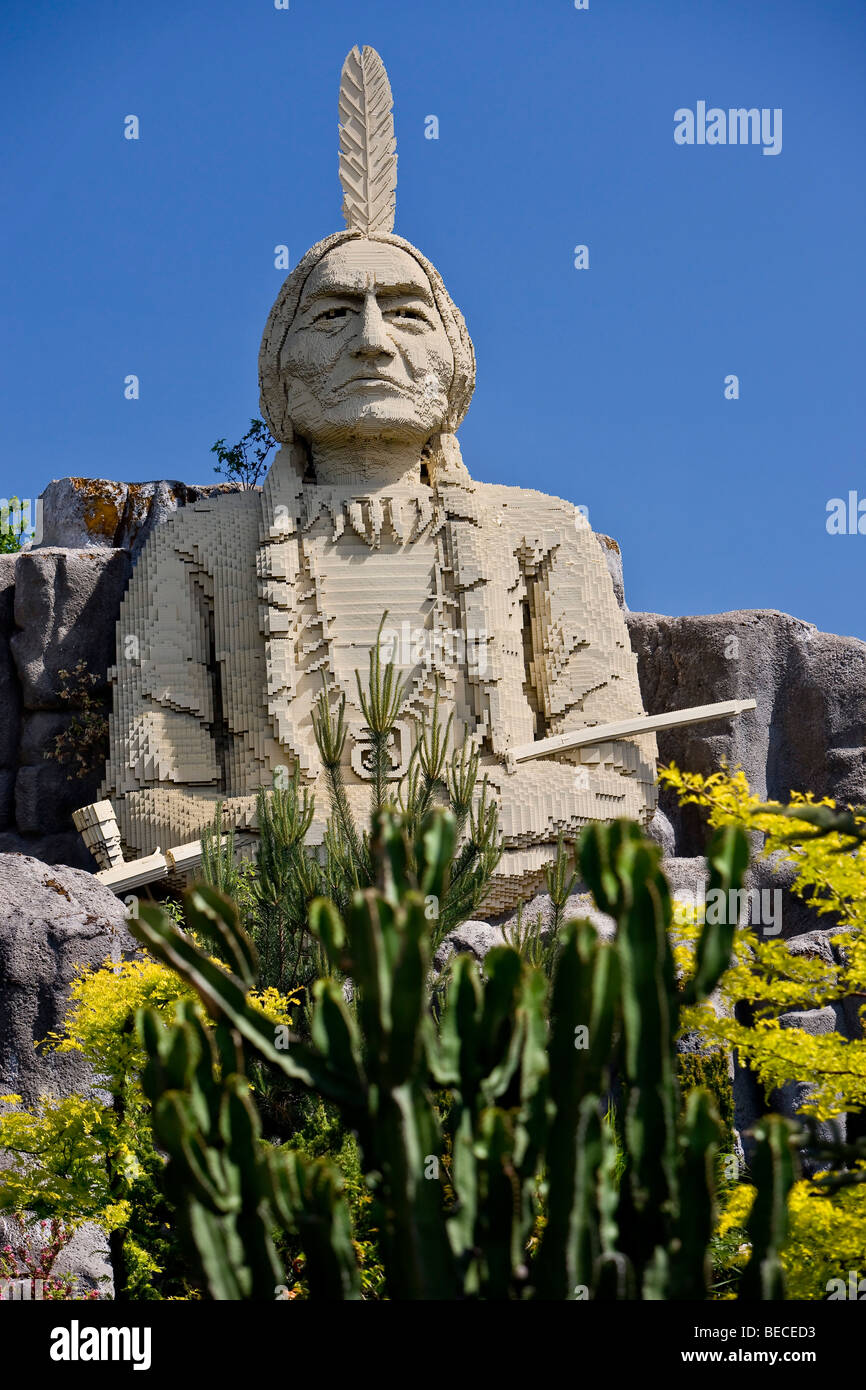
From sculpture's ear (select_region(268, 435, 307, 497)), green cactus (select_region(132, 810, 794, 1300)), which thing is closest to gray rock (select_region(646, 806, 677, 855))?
sculpture's ear (select_region(268, 435, 307, 497))

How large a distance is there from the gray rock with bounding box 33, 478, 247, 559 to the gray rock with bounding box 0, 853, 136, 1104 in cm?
487

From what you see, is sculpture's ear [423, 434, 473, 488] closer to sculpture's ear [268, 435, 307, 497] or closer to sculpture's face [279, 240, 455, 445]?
sculpture's face [279, 240, 455, 445]

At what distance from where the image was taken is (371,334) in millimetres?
A: 9539

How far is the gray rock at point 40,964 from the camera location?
6.71 metres

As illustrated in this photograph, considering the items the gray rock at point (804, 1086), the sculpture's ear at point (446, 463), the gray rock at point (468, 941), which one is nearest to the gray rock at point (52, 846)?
the gray rock at point (468, 941)

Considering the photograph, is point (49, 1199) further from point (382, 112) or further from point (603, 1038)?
point (382, 112)

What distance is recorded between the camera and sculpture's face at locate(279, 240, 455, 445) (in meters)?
9.66

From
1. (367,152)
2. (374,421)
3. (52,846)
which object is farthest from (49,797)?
(367,152)

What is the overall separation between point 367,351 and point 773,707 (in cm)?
436

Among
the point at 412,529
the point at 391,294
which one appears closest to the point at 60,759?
the point at 412,529

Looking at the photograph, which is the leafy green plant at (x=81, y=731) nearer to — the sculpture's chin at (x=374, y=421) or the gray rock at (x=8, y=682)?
the gray rock at (x=8, y=682)

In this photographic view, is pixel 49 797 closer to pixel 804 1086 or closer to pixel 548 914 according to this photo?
pixel 548 914
